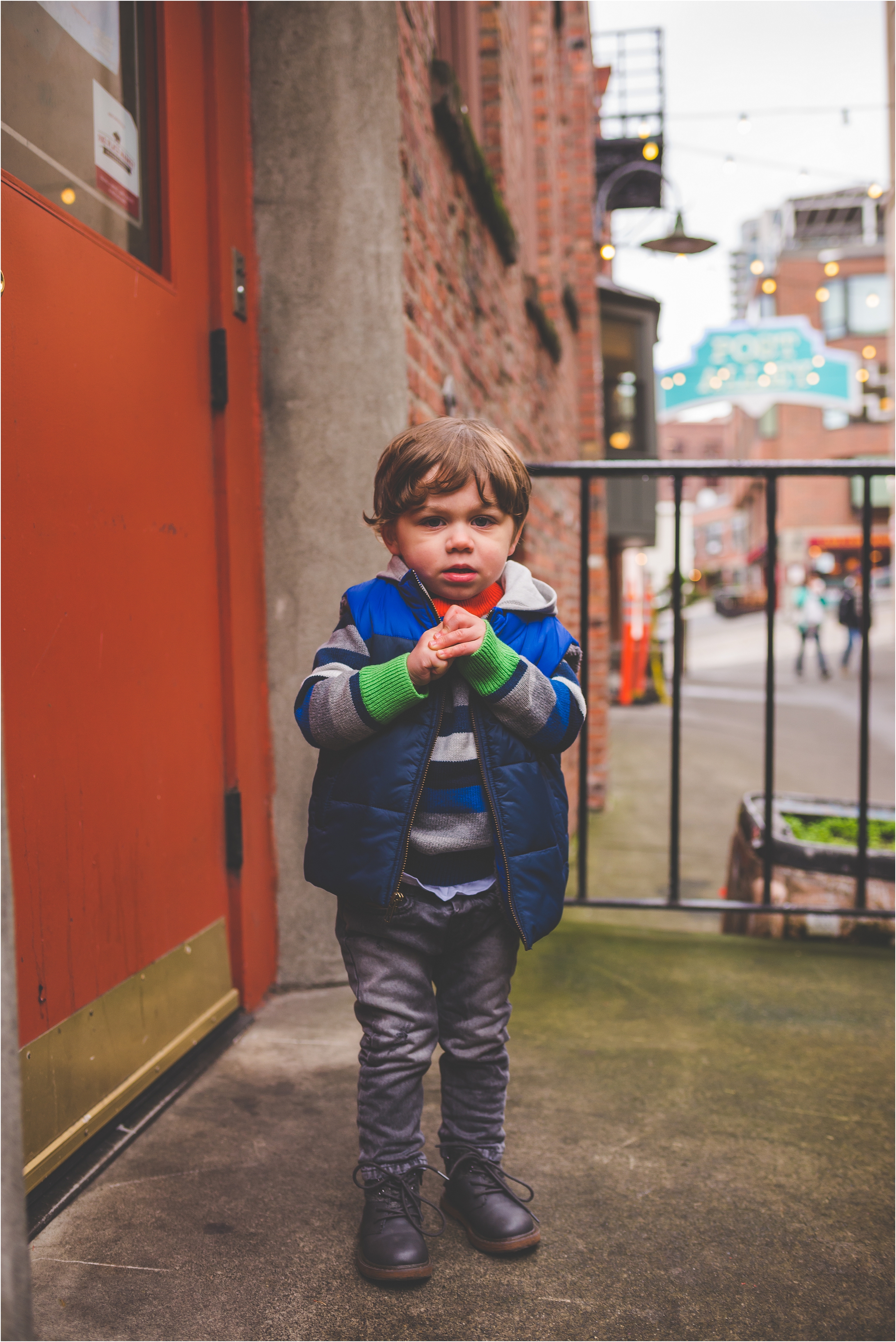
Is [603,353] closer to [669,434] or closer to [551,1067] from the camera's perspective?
[551,1067]

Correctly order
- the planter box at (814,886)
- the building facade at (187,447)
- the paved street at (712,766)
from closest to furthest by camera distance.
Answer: the building facade at (187,447), the planter box at (814,886), the paved street at (712,766)

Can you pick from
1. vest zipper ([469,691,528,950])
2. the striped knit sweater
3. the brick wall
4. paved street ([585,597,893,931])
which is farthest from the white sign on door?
paved street ([585,597,893,931])

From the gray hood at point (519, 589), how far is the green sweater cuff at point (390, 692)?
0.17 meters

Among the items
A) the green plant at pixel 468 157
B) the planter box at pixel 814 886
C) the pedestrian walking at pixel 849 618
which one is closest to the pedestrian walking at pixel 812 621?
the pedestrian walking at pixel 849 618

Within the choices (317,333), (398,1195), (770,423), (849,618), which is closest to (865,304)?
(770,423)

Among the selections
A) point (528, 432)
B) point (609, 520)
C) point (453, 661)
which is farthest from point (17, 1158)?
point (609, 520)

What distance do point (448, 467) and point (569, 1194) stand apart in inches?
46.9

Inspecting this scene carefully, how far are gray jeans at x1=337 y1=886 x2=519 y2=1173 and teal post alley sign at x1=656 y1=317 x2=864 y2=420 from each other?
9.12 meters

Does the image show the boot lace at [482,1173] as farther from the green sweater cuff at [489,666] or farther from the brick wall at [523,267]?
the brick wall at [523,267]

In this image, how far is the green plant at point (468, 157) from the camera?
2844 mm

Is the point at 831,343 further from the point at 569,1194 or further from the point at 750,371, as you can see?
the point at 569,1194

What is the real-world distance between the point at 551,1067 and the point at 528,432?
3384 millimetres

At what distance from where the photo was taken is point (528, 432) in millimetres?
4695

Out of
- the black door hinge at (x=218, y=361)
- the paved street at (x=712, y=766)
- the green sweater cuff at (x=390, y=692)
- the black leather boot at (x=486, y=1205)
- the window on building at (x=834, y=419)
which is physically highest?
the window on building at (x=834, y=419)
